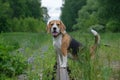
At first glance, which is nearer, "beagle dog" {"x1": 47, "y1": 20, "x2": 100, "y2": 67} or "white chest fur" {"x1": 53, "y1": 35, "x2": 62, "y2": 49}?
"beagle dog" {"x1": 47, "y1": 20, "x2": 100, "y2": 67}

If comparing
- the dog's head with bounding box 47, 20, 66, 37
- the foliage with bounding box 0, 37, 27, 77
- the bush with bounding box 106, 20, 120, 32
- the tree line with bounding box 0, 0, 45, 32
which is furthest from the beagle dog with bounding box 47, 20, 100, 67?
the tree line with bounding box 0, 0, 45, 32

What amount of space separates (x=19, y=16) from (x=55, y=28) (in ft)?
283

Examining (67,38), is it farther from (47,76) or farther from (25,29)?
(25,29)

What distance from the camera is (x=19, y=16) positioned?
9481 cm

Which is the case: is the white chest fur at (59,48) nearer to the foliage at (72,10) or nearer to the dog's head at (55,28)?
the dog's head at (55,28)

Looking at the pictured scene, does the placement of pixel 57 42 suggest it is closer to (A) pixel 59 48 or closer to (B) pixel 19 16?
(A) pixel 59 48

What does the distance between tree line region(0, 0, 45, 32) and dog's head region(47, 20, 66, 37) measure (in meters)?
55.3

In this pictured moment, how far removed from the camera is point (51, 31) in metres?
9.48

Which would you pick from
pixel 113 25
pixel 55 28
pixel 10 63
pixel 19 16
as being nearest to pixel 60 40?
pixel 55 28

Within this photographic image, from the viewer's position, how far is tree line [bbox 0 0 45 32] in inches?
2795

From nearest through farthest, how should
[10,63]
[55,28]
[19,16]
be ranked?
1. [10,63]
2. [55,28]
3. [19,16]

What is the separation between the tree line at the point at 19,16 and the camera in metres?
71.0

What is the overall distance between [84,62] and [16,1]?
9013cm

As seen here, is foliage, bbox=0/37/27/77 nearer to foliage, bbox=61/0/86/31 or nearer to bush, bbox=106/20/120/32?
bush, bbox=106/20/120/32
